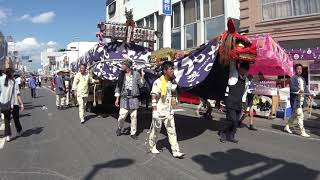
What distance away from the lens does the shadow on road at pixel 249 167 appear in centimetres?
648

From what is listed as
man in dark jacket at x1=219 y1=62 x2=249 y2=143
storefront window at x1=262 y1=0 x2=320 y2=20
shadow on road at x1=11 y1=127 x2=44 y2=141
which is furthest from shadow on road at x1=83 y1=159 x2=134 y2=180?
storefront window at x1=262 y1=0 x2=320 y2=20

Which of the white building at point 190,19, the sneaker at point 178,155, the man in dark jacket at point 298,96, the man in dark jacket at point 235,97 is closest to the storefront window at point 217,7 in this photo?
the white building at point 190,19

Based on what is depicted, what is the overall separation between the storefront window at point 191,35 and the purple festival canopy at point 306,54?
9279 mm

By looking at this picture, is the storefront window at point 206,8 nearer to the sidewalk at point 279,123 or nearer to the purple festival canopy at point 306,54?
the purple festival canopy at point 306,54

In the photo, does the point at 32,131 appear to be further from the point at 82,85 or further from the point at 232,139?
the point at 232,139

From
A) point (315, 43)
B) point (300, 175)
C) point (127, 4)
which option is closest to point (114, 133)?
point (300, 175)

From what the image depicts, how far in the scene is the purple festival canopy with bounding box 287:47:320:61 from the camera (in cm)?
1609

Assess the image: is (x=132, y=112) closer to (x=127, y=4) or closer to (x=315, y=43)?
(x=315, y=43)

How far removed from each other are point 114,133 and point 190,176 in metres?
Answer: 4.65

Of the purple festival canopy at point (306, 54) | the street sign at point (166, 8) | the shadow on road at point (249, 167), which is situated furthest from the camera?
the street sign at point (166, 8)

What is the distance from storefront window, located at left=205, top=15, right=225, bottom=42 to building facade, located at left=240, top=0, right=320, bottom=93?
2501 mm

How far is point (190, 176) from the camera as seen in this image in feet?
21.1

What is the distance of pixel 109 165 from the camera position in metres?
7.25

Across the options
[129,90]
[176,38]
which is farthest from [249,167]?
[176,38]
